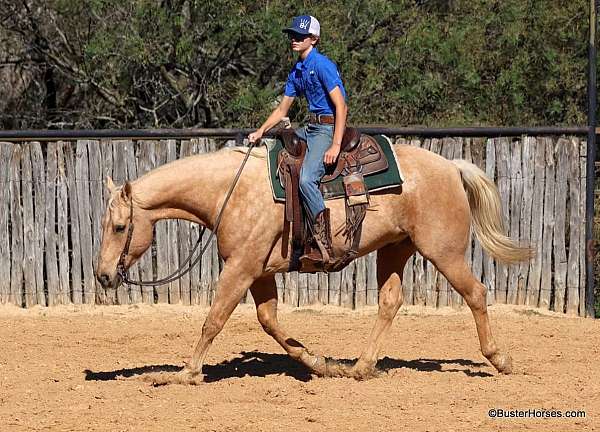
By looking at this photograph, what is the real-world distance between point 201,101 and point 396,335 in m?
5.16

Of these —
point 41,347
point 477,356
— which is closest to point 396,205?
point 477,356

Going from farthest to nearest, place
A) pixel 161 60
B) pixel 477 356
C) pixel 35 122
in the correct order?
pixel 35 122 < pixel 161 60 < pixel 477 356

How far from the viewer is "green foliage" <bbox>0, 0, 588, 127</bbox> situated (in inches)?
485

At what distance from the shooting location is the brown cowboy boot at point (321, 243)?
7297 millimetres

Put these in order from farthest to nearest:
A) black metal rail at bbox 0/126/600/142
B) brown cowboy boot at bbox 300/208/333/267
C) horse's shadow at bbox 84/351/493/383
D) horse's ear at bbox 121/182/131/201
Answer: black metal rail at bbox 0/126/600/142 → horse's shadow at bbox 84/351/493/383 → brown cowboy boot at bbox 300/208/333/267 → horse's ear at bbox 121/182/131/201

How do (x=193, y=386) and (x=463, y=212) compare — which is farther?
(x=463, y=212)

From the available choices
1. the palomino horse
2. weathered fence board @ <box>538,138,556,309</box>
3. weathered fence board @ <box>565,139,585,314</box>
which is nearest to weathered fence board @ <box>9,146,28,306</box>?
the palomino horse

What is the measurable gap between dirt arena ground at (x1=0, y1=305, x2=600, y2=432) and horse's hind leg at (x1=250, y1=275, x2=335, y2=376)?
13cm

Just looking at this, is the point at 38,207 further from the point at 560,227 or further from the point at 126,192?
the point at 560,227

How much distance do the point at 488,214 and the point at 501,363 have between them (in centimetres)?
119

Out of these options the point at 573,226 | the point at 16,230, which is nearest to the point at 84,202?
the point at 16,230

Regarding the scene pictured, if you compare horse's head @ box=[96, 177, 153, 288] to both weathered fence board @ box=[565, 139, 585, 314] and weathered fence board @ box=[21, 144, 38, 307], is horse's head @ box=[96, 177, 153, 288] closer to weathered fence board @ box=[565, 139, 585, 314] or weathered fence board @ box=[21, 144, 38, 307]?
weathered fence board @ box=[21, 144, 38, 307]

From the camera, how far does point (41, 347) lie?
8906 millimetres

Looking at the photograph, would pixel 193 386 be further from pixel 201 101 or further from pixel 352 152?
pixel 201 101
